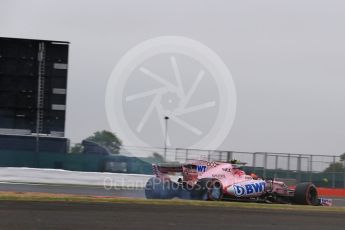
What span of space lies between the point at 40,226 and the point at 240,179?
928 cm

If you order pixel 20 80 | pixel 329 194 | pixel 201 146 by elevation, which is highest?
pixel 20 80

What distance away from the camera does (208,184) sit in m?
17.0

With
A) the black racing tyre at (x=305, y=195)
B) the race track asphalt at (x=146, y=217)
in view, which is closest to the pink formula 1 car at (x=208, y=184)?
the black racing tyre at (x=305, y=195)

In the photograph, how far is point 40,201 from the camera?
13289mm

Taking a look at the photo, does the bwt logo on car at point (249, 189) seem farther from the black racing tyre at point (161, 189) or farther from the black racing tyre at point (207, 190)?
the black racing tyre at point (161, 189)

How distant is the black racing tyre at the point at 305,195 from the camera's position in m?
18.0

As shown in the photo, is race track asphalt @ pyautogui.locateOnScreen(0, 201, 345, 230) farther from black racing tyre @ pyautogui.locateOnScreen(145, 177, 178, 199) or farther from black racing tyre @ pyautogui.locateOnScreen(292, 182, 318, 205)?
black racing tyre @ pyautogui.locateOnScreen(292, 182, 318, 205)

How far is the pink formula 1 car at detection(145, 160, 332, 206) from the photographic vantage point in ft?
55.8

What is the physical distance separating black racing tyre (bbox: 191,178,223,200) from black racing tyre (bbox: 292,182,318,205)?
2498 millimetres

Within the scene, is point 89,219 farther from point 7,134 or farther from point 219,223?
point 7,134

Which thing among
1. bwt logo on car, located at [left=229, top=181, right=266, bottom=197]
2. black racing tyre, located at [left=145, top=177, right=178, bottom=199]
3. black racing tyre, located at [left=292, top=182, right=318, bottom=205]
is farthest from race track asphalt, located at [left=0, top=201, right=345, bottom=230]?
black racing tyre, located at [left=292, top=182, right=318, bottom=205]

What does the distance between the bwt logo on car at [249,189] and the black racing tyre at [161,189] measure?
1539 mm

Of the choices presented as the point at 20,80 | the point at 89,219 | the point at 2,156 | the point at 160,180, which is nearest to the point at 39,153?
the point at 2,156

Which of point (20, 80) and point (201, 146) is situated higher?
point (20, 80)
